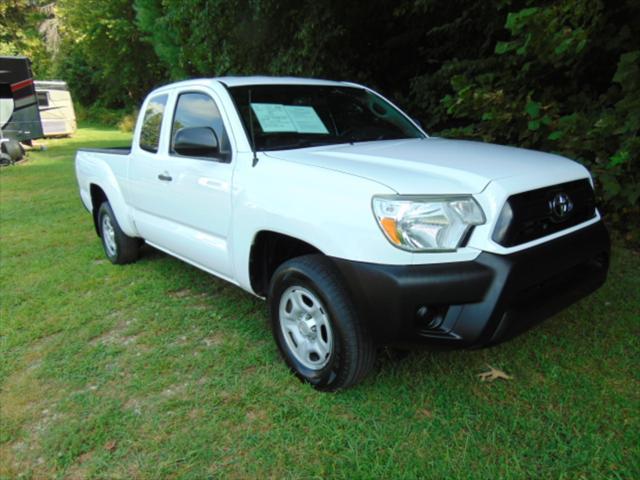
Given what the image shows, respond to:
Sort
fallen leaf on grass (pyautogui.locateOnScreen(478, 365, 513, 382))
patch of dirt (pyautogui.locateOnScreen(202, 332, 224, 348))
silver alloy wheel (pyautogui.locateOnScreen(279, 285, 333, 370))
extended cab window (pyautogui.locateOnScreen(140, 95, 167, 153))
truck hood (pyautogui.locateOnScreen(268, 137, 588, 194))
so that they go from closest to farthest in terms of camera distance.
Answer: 1. truck hood (pyautogui.locateOnScreen(268, 137, 588, 194))
2. silver alloy wheel (pyautogui.locateOnScreen(279, 285, 333, 370))
3. fallen leaf on grass (pyautogui.locateOnScreen(478, 365, 513, 382))
4. patch of dirt (pyautogui.locateOnScreen(202, 332, 224, 348))
5. extended cab window (pyautogui.locateOnScreen(140, 95, 167, 153))

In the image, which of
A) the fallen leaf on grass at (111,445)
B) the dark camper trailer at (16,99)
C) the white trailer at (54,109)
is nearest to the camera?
the fallen leaf on grass at (111,445)

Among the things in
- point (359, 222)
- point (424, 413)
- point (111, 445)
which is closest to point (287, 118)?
point (359, 222)

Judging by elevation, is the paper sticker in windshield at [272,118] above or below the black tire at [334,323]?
above

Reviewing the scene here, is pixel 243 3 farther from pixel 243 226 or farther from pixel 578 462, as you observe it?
pixel 578 462

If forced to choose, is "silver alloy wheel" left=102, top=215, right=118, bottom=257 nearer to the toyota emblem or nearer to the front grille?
the front grille

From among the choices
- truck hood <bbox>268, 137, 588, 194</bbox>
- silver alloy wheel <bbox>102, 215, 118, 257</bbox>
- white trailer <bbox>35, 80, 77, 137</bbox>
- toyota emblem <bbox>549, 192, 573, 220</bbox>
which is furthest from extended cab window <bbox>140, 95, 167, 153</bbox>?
white trailer <bbox>35, 80, 77, 137</bbox>

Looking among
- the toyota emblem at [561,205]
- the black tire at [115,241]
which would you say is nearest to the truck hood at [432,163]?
the toyota emblem at [561,205]

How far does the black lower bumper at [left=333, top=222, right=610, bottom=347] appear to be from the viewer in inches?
82.5

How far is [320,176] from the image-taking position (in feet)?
7.95

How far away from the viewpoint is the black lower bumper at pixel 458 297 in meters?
2.10

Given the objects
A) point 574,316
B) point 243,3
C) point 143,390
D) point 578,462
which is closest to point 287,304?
point 143,390

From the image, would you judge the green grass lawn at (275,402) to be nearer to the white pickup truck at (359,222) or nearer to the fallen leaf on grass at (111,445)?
the fallen leaf on grass at (111,445)

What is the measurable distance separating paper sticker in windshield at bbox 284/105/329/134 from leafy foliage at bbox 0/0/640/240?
205 cm

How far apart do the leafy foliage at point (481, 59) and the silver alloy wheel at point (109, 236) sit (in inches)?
148
